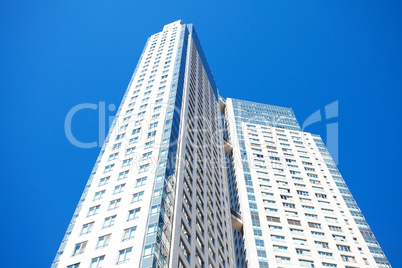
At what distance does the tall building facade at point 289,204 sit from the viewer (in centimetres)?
5962

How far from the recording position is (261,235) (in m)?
62.1

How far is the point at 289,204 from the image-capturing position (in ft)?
231

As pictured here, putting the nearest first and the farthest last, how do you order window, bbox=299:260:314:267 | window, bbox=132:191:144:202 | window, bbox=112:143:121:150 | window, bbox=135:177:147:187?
window, bbox=132:191:144:202 → window, bbox=135:177:147:187 → window, bbox=112:143:121:150 → window, bbox=299:260:314:267

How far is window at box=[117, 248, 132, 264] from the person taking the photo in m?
30.9

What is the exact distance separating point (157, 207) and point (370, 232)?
46248mm

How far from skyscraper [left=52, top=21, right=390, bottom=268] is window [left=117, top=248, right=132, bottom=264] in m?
0.10

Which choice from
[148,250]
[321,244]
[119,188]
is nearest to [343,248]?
[321,244]

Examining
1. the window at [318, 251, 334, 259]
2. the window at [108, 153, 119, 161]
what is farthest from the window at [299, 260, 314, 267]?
the window at [108, 153, 119, 161]

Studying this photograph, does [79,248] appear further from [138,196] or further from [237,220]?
[237,220]

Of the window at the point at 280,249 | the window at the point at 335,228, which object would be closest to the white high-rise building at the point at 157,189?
the window at the point at 280,249

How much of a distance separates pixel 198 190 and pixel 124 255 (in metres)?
16.4

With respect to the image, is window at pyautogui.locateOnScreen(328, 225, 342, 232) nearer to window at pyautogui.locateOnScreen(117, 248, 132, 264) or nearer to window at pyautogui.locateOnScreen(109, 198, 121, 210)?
window at pyautogui.locateOnScreen(109, 198, 121, 210)

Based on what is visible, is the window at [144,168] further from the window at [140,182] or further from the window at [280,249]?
the window at [280,249]

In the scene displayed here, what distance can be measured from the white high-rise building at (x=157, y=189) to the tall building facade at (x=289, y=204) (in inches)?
320
